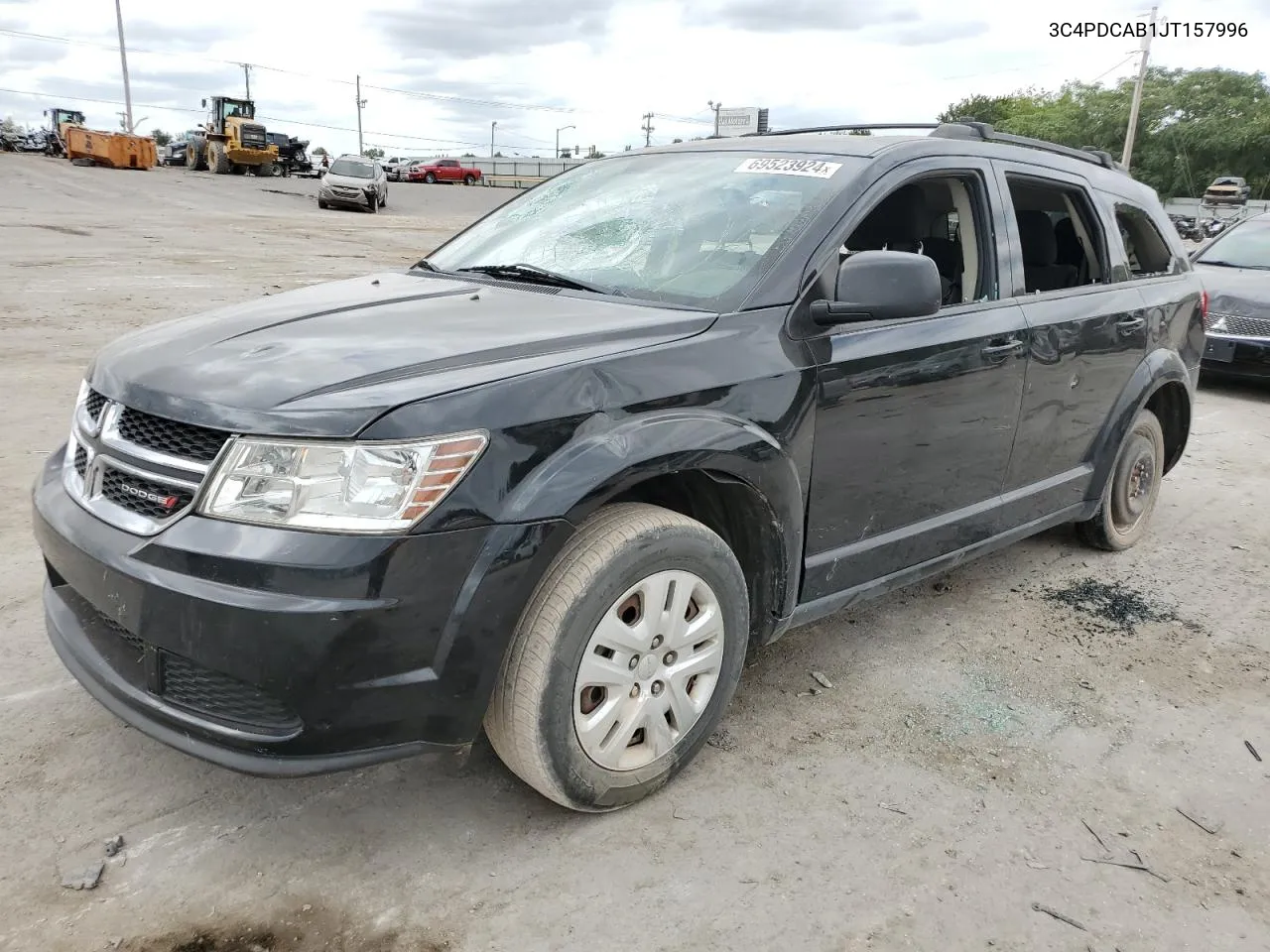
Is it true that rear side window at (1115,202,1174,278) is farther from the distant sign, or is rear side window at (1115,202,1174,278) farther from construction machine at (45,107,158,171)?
construction machine at (45,107,158,171)

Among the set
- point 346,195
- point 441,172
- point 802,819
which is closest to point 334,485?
point 802,819

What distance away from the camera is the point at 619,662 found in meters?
2.54

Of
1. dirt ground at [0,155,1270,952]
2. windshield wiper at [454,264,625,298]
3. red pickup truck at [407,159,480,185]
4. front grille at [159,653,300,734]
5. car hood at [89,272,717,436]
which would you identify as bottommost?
dirt ground at [0,155,1270,952]

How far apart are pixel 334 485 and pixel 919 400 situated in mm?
1900

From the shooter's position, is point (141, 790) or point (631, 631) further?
point (141, 790)

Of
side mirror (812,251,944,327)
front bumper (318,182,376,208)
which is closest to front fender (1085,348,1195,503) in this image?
side mirror (812,251,944,327)

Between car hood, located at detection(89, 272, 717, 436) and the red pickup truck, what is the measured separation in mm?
55466

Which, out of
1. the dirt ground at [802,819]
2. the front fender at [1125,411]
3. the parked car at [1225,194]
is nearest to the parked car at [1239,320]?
the front fender at [1125,411]

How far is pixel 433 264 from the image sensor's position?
376 cm

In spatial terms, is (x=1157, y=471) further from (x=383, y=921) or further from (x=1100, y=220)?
(x=383, y=921)

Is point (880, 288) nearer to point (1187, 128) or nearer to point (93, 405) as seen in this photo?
point (93, 405)

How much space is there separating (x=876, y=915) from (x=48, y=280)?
12.6 meters

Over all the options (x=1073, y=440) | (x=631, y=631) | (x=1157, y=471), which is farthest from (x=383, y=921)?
(x=1157, y=471)

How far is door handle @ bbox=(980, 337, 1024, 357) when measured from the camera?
348cm
